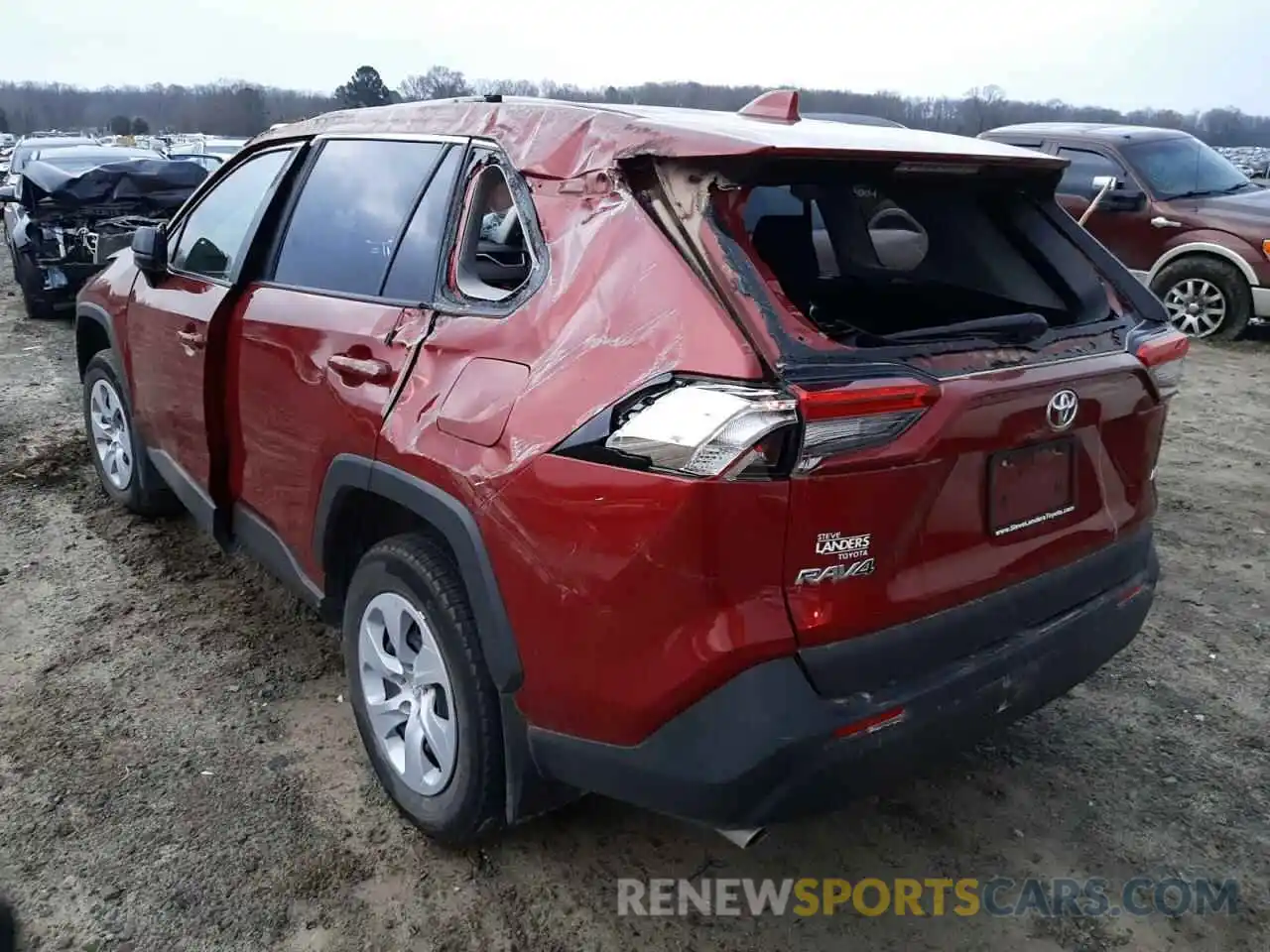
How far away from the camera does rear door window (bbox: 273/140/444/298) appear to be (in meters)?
2.78

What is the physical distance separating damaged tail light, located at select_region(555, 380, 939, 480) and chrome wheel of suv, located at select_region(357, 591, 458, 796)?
0.87 metres

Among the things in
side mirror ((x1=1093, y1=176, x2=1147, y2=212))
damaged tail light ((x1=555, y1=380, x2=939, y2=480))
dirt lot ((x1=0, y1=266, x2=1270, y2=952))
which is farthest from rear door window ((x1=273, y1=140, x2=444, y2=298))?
side mirror ((x1=1093, y1=176, x2=1147, y2=212))

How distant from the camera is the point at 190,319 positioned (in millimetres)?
3508

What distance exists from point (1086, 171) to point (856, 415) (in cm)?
933

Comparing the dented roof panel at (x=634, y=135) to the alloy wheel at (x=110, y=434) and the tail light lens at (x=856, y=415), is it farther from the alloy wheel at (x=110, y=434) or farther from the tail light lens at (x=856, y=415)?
the alloy wheel at (x=110, y=434)

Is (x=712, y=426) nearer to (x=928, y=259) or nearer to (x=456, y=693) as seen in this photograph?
(x=456, y=693)

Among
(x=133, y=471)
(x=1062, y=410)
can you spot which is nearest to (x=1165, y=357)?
(x=1062, y=410)

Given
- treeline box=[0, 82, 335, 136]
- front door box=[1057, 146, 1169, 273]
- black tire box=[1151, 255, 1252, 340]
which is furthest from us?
treeline box=[0, 82, 335, 136]

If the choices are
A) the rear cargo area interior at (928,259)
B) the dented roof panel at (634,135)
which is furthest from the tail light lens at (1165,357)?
the dented roof panel at (634,135)

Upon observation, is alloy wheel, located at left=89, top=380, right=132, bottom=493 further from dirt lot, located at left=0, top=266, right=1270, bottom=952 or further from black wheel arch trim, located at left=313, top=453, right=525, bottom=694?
black wheel arch trim, located at left=313, top=453, right=525, bottom=694

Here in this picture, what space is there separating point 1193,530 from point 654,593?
13.1 ft

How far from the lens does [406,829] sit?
2.74 meters

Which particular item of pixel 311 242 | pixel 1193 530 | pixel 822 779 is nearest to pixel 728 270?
pixel 822 779

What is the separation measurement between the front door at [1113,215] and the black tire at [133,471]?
796 cm
